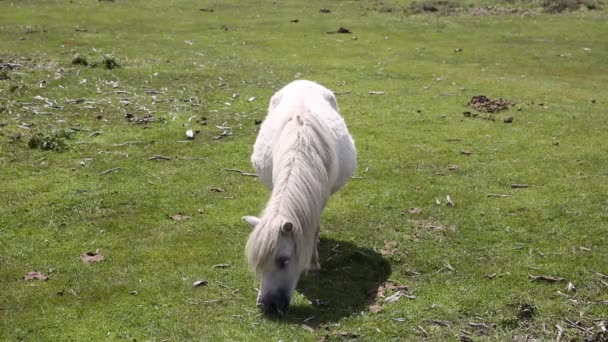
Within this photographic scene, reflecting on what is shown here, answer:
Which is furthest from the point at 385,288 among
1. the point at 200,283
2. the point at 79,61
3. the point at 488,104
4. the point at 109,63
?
the point at 79,61

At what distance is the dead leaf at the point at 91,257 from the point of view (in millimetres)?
9719

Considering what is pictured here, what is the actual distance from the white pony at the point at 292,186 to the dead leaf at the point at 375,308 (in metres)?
1.10

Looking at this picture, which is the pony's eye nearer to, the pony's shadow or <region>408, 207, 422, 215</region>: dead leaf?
the pony's shadow

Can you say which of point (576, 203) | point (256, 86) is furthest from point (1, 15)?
point (576, 203)

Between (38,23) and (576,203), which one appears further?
(38,23)

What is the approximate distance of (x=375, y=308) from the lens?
27.6 feet

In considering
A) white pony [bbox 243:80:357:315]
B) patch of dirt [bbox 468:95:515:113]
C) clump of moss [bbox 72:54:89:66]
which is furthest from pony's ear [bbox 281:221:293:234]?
clump of moss [bbox 72:54:89:66]

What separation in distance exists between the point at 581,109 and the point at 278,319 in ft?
50.6

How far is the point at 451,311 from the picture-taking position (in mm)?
Result: 8320

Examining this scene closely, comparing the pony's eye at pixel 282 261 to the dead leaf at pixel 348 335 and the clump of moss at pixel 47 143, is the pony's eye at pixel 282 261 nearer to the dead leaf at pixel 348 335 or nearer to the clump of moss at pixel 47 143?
the dead leaf at pixel 348 335

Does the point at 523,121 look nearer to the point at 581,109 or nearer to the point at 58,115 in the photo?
the point at 581,109

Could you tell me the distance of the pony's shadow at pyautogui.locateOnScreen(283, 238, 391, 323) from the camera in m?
8.26

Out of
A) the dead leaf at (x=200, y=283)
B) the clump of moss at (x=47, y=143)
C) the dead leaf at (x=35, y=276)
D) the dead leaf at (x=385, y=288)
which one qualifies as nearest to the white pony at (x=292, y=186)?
the dead leaf at (x=385, y=288)

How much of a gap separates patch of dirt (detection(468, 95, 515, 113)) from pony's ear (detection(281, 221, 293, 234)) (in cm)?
1366
